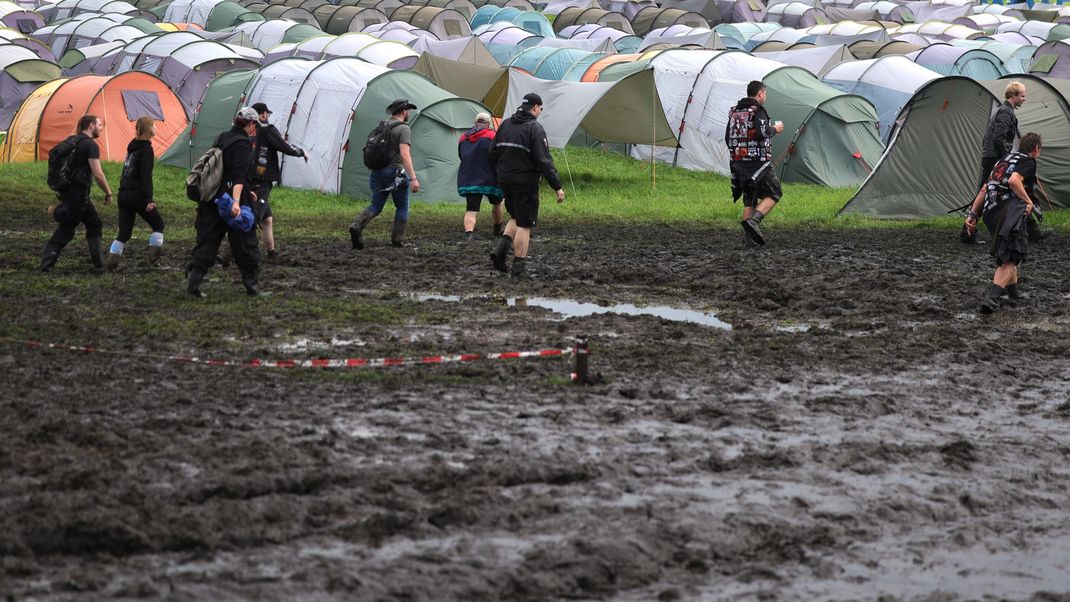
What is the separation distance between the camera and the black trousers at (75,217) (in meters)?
13.3

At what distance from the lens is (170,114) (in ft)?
91.5

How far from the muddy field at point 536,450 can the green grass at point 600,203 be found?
6.17 meters

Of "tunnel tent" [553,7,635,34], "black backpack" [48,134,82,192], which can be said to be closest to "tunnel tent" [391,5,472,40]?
"tunnel tent" [553,7,635,34]

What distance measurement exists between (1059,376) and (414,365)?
447 cm

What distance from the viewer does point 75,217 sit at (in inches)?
525

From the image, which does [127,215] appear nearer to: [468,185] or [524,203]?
[524,203]

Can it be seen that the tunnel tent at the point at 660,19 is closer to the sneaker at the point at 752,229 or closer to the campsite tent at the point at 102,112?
the campsite tent at the point at 102,112

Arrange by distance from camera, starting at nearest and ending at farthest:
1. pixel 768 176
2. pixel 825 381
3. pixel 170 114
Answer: pixel 825 381 < pixel 768 176 < pixel 170 114

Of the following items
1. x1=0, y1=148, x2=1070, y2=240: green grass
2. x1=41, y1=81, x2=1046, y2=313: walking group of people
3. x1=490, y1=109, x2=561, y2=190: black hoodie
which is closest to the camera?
x1=41, y1=81, x2=1046, y2=313: walking group of people

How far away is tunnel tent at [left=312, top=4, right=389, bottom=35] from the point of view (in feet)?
197

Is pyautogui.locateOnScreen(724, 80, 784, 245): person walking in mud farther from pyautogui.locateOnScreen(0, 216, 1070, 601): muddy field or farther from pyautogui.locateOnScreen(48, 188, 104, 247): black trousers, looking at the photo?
pyautogui.locateOnScreen(48, 188, 104, 247): black trousers

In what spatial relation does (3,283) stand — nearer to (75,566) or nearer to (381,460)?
(381,460)

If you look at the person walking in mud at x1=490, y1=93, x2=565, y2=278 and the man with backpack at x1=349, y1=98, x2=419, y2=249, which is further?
the man with backpack at x1=349, y1=98, x2=419, y2=249

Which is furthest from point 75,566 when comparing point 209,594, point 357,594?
point 357,594
